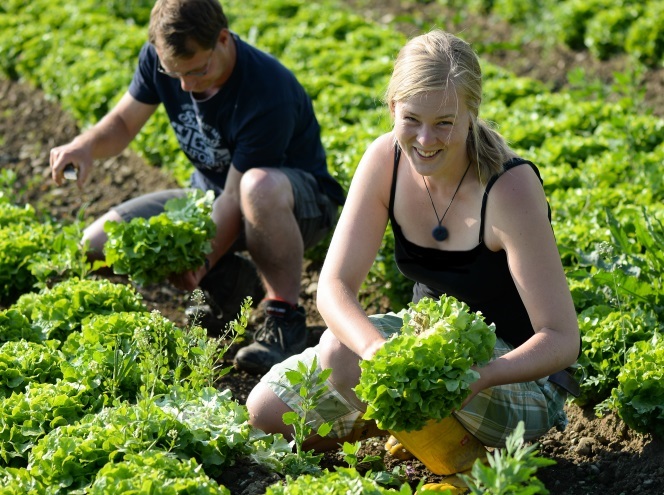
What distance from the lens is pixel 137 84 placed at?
4.85 metres

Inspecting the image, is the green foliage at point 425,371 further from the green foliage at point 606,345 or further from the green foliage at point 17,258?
the green foliage at point 17,258

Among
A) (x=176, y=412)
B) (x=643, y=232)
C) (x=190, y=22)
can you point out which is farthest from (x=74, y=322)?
(x=643, y=232)

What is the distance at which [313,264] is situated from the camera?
542cm

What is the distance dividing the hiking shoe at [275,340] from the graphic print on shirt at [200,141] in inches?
27.8

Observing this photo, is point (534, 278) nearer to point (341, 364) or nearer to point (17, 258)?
point (341, 364)

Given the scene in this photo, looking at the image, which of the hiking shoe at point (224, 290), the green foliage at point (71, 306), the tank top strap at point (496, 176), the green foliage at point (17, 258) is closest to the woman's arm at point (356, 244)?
the tank top strap at point (496, 176)

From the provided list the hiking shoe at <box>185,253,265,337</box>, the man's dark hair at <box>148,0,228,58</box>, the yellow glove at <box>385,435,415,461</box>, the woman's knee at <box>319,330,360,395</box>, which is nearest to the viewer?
the woman's knee at <box>319,330,360,395</box>

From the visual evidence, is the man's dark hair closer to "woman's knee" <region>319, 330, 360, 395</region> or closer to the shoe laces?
the shoe laces

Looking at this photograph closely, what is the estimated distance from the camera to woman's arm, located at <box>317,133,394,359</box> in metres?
3.20

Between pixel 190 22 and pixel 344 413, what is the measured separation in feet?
5.74

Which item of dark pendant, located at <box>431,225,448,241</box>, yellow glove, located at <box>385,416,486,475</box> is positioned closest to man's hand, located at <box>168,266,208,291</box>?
dark pendant, located at <box>431,225,448,241</box>

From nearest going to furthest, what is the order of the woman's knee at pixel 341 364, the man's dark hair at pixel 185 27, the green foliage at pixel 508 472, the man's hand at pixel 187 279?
the green foliage at pixel 508 472 < the woman's knee at pixel 341 364 < the man's dark hair at pixel 185 27 < the man's hand at pixel 187 279

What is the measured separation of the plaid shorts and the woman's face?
0.60 metres

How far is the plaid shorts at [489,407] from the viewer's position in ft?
10.5
